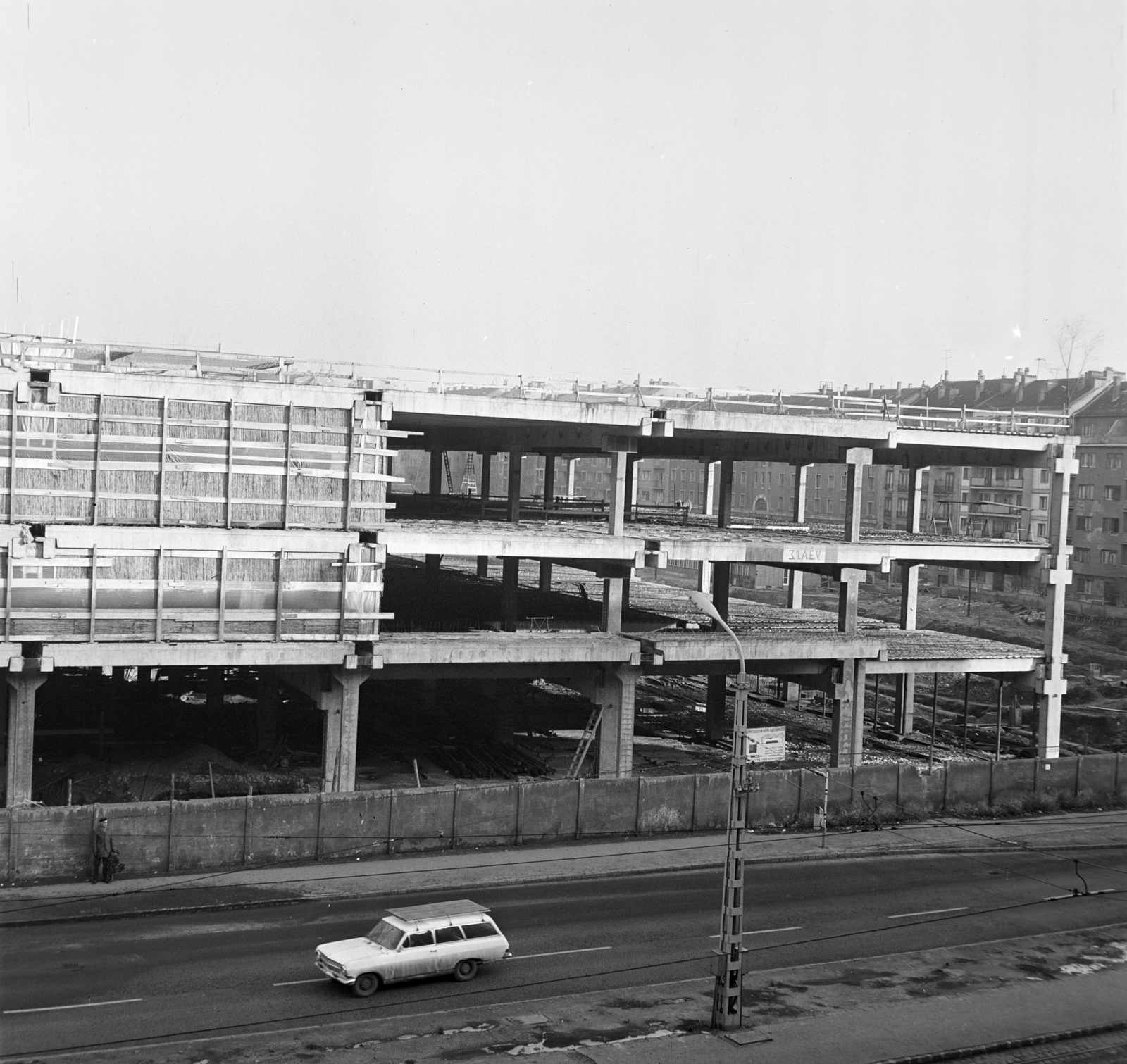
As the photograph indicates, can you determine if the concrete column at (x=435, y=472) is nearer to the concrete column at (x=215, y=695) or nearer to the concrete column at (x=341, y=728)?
the concrete column at (x=215, y=695)

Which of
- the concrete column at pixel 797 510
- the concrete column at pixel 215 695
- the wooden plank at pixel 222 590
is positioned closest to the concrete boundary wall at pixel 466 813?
the wooden plank at pixel 222 590

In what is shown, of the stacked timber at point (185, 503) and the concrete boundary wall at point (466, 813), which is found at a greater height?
the stacked timber at point (185, 503)

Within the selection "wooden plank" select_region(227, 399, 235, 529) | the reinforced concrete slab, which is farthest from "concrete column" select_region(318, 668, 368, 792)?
"wooden plank" select_region(227, 399, 235, 529)

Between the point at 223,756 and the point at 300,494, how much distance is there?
9.80 meters

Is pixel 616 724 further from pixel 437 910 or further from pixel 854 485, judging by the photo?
pixel 437 910

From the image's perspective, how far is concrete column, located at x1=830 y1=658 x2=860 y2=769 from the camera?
47500 millimetres

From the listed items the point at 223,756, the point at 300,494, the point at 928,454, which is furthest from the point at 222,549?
the point at 928,454

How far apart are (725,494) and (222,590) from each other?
22.4 metres

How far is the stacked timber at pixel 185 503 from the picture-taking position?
36438mm

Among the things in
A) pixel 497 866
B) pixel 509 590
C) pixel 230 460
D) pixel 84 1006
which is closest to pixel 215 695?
pixel 509 590

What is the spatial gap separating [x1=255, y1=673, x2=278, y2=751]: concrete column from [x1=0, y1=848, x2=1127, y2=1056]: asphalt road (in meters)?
17.5

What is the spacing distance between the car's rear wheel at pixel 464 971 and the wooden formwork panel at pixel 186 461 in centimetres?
1681

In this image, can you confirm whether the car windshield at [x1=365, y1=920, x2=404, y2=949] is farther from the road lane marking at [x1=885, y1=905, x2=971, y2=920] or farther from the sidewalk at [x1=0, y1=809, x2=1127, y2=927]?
the road lane marking at [x1=885, y1=905, x2=971, y2=920]

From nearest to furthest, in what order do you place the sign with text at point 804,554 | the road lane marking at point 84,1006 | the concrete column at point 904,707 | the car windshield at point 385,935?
1. the road lane marking at point 84,1006
2. the car windshield at point 385,935
3. the sign with text at point 804,554
4. the concrete column at point 904,707
